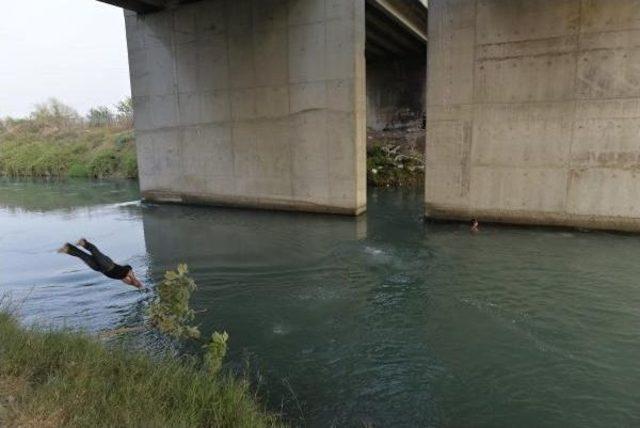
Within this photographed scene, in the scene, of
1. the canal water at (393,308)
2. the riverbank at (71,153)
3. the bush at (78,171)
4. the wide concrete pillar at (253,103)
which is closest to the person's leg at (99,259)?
the canal water at (393,308)

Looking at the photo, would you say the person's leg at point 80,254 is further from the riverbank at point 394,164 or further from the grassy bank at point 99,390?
the riverbank at point 394,164

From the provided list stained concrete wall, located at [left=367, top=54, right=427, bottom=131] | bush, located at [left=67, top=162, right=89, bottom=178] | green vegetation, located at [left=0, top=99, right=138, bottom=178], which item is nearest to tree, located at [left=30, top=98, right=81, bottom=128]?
green vegetation, located at [left=0, top=99, right=138, bottom=178]

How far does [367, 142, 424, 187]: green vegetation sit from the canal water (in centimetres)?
729

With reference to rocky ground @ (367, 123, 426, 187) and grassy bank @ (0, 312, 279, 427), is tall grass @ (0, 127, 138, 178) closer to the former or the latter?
rocky ground @ (367, 123, 426, 187)

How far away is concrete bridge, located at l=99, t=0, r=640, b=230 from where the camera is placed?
10516 millimetres

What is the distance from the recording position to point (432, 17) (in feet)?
37.9

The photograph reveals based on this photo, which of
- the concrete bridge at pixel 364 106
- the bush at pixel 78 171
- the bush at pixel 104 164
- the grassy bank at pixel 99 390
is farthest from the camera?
the bush at pixel 78 171

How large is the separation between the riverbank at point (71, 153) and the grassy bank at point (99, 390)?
2554cm

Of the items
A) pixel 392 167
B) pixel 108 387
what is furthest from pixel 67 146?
pixel 108 387

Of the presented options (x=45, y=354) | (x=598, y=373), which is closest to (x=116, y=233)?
(x=45, y=354)

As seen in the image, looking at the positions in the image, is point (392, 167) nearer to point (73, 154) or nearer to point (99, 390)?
point (99, 390)

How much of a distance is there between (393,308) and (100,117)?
51.0m

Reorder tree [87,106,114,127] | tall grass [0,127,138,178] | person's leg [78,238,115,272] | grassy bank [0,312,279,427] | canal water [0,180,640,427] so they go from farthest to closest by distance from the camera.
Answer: tree [87,106,114,127] < tall grass [0,127,138,178] < person's leg [78,238,115,272] < canal water [0,180,640,427] < grassy bank [0,312,279,427]

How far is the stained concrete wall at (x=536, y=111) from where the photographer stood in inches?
405
